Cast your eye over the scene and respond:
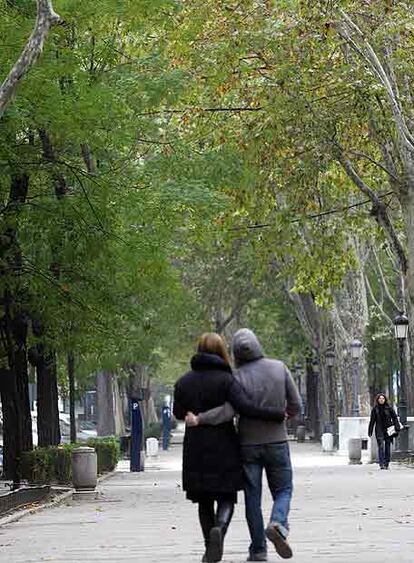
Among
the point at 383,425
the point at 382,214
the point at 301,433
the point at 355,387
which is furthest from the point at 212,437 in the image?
the point at 301,433

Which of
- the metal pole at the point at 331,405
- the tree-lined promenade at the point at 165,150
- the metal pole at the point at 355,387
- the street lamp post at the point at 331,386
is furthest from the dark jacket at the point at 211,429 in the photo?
the metal pole at the point at 331,405

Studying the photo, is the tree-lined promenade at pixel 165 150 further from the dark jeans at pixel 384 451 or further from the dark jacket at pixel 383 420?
the dark jeans at pixel 384 451

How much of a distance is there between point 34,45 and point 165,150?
15.2 m

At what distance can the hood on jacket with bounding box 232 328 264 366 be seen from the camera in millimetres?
12914

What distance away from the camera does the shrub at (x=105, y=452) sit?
39.1 meters

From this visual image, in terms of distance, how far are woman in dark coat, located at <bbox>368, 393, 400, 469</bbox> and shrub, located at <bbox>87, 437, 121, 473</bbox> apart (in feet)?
21.5

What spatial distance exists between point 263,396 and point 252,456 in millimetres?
493

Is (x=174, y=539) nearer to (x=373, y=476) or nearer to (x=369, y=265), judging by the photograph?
(x=373, y=476)

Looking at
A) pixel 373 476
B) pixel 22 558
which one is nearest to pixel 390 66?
pixel 373 476

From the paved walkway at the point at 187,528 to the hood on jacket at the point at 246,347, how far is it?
164cm

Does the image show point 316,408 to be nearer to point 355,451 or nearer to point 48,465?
point 355,451

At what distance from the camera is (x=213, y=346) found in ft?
42.3

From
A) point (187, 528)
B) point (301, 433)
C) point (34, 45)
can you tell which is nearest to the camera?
point (34, 45)

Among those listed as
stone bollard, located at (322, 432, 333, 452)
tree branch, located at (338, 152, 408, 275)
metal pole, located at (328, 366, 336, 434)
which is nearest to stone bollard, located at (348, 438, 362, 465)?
tree branch, located at (338, 152, 408, 275)
